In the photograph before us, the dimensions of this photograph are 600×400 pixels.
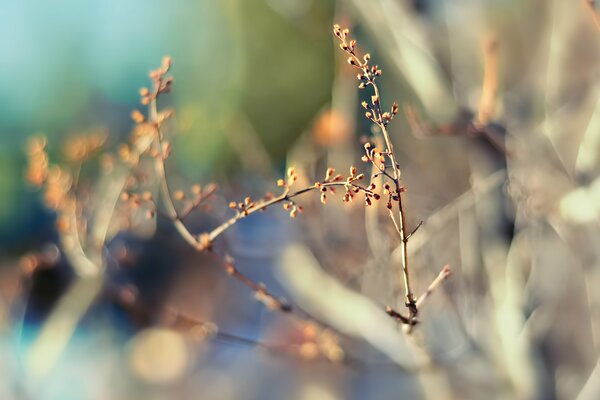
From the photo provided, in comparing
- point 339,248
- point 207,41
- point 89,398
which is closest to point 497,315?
point 339,248

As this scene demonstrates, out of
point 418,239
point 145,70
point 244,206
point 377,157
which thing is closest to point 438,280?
point 377,157

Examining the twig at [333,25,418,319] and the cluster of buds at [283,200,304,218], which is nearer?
the twig at [333,25,418,319]

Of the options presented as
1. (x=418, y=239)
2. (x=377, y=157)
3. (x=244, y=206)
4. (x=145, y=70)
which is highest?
(x=377, y=157)

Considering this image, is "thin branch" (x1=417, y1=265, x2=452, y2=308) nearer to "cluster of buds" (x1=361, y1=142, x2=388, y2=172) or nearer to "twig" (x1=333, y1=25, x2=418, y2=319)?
"twig" (x1=333, y1=25, x2=418, y2=319)

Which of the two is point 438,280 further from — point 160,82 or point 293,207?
point 160,82

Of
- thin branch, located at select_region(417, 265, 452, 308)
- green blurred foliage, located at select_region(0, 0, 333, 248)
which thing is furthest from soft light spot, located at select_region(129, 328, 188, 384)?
thin branch, located at select_region(417, 265, 452, 308)

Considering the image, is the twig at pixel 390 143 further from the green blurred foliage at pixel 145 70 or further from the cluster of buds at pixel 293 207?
the green blurred foliage at pixel 145 70

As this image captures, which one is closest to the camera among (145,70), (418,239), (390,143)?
(390,143)

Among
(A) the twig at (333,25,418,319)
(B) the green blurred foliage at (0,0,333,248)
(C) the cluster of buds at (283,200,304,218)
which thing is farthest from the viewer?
(B) the green blurred foliage at (0,0,333,248)

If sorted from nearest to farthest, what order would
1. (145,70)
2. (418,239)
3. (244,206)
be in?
1. (244,206)
2. (418,239)
3. (145,70)

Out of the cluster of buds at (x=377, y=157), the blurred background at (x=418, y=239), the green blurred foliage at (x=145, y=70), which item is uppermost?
the cluster of buds at (x=377, y=157)

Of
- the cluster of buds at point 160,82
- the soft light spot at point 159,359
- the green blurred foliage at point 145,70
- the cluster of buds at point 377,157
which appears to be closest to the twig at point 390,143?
the cluster of buds at point 377,157

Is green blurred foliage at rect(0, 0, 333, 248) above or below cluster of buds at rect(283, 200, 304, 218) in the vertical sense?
below
